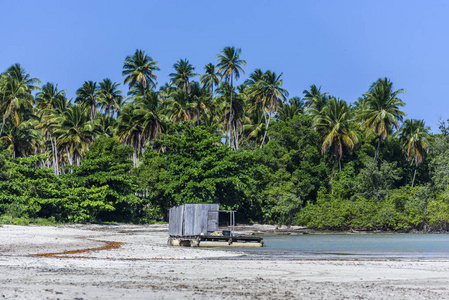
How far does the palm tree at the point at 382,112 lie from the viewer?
54.7m

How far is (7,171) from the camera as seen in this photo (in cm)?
3856

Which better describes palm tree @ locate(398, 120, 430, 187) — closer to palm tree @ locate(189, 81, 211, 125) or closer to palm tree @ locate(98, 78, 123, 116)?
palm tree @ locate(189, 81, 211, 125)

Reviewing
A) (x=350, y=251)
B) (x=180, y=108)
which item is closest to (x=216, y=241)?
(x=350, y=251)

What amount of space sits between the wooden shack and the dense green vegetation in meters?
16.1

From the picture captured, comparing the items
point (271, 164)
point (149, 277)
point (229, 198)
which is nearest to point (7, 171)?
point (229, 198)

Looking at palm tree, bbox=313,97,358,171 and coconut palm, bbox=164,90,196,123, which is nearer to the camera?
palm tree, bbox=313,97,358,171

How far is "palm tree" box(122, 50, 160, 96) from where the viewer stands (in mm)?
70875

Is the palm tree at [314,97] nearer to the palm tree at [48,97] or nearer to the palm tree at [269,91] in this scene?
the palm tree at [269,91]

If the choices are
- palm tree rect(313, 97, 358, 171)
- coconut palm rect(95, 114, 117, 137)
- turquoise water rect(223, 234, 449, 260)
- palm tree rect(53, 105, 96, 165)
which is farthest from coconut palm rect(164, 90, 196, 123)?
turquoise water rect(223, 234, 449, 260)

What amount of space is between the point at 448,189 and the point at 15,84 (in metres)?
47.6

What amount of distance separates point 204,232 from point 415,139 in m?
37.1

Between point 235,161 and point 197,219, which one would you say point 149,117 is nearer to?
point 235,161

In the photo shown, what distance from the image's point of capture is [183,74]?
70.9 metres

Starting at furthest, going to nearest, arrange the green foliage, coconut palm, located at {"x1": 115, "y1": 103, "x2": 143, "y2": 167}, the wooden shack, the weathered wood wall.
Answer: coconut palm, located at {"x1": 115, "y1": 103, "x2": 143, "y2": 167} < the green foliage < the weathered wood wall < the wooden shack
